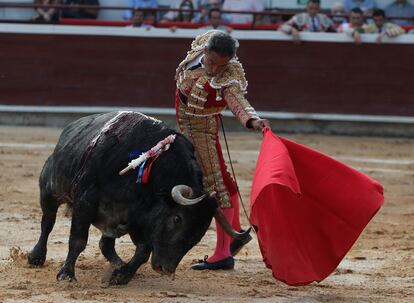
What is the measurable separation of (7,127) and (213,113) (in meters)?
6.36

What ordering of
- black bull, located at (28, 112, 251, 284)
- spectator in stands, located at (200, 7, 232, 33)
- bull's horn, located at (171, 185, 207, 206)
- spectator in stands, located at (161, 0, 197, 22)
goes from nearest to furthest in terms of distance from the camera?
bull's horn, located at (171, 185, 207, 206), black bull, located at (28, 112, 251, 284), spectator in stands, located at (200, 7, 232, 33), spectator in stands, located at (161, 0, 197, 22)

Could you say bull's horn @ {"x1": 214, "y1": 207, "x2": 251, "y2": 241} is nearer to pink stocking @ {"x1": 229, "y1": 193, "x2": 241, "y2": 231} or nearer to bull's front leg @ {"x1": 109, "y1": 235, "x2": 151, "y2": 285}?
bull's front leg @ {"x1": 109, "y1": 235, "x2": 151, "y2": 285}

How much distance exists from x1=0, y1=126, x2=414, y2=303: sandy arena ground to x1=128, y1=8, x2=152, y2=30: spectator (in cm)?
336

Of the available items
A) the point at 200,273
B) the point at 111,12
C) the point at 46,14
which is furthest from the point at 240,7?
the point at 200,273


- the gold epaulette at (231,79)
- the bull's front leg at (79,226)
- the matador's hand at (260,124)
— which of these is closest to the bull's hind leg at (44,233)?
the bull's front leg at (79,226)

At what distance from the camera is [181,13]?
11266mm

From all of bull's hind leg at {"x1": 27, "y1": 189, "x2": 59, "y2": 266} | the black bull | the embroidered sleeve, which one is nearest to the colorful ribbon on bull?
the black bull

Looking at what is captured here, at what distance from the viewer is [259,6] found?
36.7ft

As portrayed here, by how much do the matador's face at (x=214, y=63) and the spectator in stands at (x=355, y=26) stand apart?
611 centimetres

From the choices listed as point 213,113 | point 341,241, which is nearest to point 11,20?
point 213,113

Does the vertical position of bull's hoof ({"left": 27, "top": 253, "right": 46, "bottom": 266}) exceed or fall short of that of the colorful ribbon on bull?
it falls short

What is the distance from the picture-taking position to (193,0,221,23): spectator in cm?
1087

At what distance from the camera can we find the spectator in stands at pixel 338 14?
424 inches

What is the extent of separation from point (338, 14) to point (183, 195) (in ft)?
22.7
